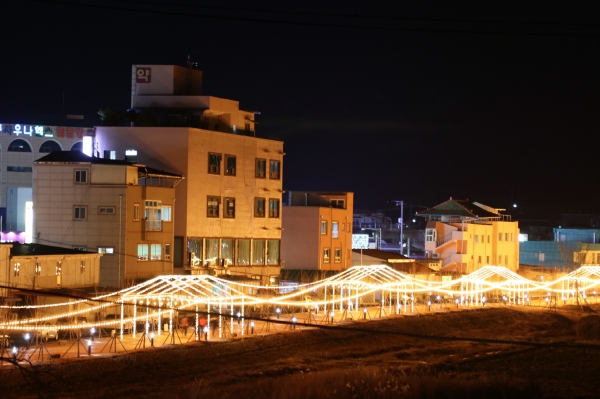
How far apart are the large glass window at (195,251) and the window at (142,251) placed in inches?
121

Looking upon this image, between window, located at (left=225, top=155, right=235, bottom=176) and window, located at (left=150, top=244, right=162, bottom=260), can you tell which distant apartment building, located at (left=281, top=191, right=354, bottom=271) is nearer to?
window, located at (left=225, top=155, right=235, bottom=176)

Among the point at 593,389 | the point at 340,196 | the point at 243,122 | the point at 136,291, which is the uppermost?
the point at 243,122

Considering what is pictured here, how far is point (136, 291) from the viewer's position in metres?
24.5

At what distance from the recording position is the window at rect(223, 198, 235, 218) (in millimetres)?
35938

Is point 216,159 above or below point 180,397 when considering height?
above

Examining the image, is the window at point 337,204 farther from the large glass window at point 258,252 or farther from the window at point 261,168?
the large glass window at point 258,252

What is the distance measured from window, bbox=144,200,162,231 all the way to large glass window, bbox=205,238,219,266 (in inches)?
145

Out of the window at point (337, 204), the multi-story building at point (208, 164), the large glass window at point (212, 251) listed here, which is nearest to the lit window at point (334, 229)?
the window at point (337, 204)

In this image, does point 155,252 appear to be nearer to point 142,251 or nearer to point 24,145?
point 142,251

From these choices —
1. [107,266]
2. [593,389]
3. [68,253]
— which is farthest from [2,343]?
[593,389]

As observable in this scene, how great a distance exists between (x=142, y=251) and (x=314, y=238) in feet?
41.4

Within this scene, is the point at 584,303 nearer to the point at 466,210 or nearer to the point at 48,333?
the point at 466,210

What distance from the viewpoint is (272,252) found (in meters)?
38.2

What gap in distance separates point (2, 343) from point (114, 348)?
3.19 metres
